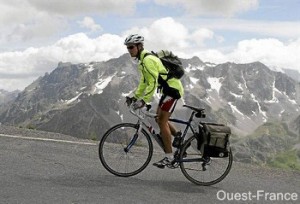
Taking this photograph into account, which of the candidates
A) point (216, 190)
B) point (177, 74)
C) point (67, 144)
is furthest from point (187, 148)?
point (67, 144)

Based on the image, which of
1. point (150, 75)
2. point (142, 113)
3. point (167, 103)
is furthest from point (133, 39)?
point (142, 113)

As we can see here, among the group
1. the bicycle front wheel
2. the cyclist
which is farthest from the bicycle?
the cyclist

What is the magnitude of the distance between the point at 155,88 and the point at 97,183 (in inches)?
88.6

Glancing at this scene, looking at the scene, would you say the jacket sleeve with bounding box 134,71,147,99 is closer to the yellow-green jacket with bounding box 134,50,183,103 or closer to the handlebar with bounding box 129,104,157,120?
the yellow-green jacket with bounding box 134,50,183,103

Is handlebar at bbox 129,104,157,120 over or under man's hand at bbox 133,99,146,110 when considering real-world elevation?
under

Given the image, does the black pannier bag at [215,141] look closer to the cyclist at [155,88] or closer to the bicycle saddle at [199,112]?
the bicycle saddle at [199,112]

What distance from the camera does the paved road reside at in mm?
7445

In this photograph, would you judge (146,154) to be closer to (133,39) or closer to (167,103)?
(167,103)

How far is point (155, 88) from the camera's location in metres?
8.45

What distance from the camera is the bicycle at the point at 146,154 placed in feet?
29.2

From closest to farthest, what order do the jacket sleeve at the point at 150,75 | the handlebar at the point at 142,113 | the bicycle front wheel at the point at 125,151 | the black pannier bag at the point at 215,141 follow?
1. the jacket sleeve at the point at 150,75
2. the black pannier bag at the point at 215,141
3. the handlebar at the point at 142,113
4. the bicycle front wheel at the point at 125,151

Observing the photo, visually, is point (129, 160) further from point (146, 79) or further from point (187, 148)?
point (146, 79)

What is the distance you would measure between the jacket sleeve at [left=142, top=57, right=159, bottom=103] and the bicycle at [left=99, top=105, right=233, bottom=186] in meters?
0.63

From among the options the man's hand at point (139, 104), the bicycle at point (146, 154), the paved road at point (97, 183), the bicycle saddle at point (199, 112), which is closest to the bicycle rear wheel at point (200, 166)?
the bicycle at point (146, 154)
